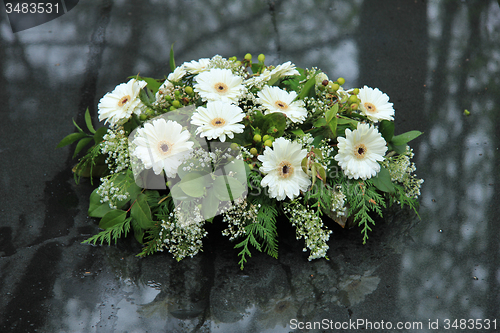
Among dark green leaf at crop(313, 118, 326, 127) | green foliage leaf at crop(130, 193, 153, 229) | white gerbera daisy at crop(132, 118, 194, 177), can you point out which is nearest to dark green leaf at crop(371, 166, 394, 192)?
dark green leaf at crop(313, 118, 326, 127)

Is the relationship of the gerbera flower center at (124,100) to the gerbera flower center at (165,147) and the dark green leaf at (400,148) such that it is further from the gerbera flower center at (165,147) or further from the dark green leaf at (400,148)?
the dark green leaf at (400,148)

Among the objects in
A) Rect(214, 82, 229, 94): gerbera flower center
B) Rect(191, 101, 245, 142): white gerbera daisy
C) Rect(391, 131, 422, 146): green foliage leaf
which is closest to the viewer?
Rect(191, 101, 245, 142): white gerbera daisy

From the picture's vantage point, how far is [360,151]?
1.05 metres

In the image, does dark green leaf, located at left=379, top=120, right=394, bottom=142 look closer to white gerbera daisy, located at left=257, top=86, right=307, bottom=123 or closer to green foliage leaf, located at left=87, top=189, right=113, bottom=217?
white gerbera daisy, located at left=257, top=86, right=307, bottom=123

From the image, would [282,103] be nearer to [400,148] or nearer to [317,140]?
[317,140]

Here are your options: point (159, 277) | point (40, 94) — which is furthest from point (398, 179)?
point (40, 94)

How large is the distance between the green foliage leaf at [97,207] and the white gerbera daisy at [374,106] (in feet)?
2.65

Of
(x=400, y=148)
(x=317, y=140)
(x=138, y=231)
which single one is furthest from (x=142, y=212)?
(x=400, y=148)

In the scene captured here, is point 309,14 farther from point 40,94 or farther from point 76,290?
point 76,290

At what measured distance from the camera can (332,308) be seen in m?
1.04

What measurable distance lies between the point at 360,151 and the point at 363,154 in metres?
0.01

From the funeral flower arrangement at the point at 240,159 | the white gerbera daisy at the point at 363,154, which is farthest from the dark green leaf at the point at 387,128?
the white gerbera daisy at the point at 363,154

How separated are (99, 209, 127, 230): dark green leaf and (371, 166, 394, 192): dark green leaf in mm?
710

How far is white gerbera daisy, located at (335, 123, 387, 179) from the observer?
1028 mm
